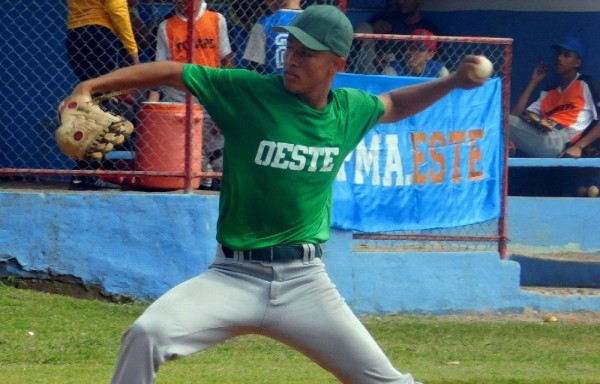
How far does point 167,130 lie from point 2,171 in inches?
52.8

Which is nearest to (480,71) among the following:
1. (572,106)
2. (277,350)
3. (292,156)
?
(292,156)

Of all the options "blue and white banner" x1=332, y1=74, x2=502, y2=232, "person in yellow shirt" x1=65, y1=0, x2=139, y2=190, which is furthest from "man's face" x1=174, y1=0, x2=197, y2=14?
"blue and white banner" x1=332, y1=74, x2=502, y2=232

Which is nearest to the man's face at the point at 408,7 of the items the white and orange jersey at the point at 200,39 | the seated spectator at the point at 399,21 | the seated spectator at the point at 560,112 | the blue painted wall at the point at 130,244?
the seated spectator at the point at 399,21

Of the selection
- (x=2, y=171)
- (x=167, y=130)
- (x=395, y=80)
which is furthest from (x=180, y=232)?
(x=395, y=80)

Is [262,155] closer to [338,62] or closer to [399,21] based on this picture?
[338,62]

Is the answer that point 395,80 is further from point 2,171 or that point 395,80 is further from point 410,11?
point 2,171

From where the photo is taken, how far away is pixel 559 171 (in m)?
12.0

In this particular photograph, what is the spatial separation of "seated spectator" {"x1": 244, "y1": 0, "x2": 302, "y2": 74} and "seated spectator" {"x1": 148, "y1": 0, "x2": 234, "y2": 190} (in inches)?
8.6

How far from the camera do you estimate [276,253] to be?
477cm

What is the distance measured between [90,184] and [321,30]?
192 inches

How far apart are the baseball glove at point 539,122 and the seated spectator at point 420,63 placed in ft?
4.42

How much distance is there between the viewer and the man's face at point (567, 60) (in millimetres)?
11797

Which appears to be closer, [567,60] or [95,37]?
[95,37]

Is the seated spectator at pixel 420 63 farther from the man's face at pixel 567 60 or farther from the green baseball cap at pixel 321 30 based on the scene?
the green baseball cap at pixel 321 30
